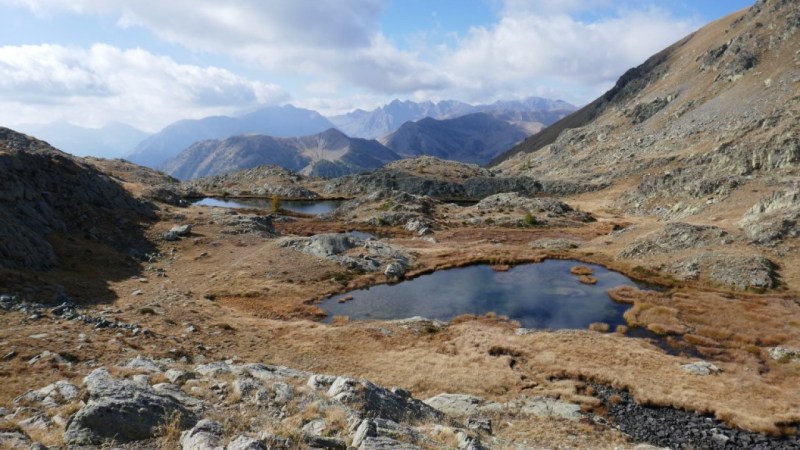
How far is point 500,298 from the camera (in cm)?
6128

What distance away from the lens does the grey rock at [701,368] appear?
38031 mm

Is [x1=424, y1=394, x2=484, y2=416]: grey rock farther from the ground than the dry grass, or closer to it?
closer to it

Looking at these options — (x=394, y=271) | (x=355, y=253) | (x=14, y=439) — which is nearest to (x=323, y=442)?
→ (x=14, y=439)

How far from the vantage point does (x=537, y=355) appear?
41.2 meters

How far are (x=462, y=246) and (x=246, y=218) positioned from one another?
4379 cm

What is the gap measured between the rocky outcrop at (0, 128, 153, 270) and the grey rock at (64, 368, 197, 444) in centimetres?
3482

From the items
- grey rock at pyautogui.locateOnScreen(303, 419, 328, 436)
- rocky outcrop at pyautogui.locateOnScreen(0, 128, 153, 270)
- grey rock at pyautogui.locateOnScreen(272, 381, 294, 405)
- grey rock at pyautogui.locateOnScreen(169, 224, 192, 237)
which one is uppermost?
rocky outcrop at pyautogui.locateOnScreen(0, 128, 153, 270)

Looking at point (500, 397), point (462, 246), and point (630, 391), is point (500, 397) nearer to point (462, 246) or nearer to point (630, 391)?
point (630, 391)

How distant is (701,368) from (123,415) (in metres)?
43.0

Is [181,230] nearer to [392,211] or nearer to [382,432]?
[392,211]

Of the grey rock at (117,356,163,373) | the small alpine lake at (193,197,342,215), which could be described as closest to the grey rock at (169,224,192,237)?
the grey rock at (117,356,163,373)

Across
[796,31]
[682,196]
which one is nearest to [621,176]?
[682,196]

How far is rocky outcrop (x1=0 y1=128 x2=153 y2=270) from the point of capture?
47.3 meters

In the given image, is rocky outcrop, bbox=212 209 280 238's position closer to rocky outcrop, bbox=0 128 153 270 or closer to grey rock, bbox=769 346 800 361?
rocky outcrop, bbox=0 128 153 270
